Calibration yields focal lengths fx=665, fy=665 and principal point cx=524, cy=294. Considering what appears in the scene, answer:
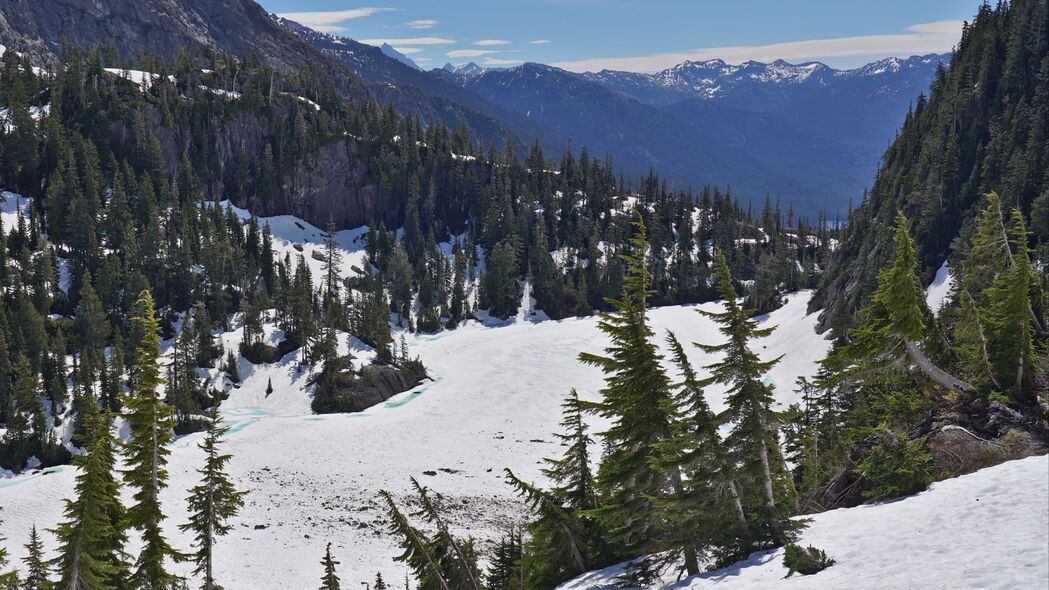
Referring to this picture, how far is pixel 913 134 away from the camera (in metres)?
123

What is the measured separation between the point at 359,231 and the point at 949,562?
169 metres

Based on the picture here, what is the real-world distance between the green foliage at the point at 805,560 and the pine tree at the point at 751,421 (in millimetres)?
2483

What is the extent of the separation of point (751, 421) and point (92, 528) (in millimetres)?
24938

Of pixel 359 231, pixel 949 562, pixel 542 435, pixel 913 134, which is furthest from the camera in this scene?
pixel 359 231

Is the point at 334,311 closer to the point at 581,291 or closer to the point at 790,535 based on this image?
the point at 581,291

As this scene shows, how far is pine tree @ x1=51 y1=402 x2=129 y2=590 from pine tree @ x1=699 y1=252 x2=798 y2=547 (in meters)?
23.3

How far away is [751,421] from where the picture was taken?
911 inches

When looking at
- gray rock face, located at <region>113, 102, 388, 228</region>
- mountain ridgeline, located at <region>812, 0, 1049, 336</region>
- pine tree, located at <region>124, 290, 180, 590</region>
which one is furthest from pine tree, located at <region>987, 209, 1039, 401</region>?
gray rock face, located at <region>113, 102, 388, 228</region>

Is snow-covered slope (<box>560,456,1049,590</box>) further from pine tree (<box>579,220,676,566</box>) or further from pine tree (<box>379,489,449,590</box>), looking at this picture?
pine tree (<box>379,489,449,590</box>)

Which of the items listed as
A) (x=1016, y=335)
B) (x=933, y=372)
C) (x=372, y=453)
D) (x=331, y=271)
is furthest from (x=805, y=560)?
(x=331, y=271)

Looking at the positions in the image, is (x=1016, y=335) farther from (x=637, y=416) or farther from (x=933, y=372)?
(x=637, y=416)

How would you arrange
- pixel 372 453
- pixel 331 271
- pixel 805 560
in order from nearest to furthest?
pixel 805 560 < pixel 372 453 < pixel 331 271

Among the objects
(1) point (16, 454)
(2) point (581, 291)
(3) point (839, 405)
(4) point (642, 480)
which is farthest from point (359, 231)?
(4) point (642, 480)

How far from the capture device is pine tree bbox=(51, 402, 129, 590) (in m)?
25.1
